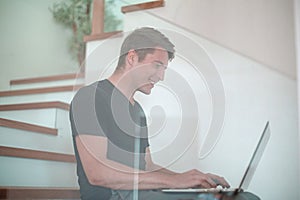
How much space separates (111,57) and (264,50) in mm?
599

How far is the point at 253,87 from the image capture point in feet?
4.90

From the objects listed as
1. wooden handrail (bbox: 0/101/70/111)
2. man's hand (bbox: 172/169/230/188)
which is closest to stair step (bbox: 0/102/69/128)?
wooden handrail (bbox: 0/101/70/111)

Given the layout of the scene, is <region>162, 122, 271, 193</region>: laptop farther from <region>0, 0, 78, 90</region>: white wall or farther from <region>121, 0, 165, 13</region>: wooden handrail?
<region>0, 0, 78, 90</region>: white wall

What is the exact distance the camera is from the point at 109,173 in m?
1.05

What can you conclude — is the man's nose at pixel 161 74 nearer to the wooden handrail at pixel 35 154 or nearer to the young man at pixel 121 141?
the young man at pixel 121 141

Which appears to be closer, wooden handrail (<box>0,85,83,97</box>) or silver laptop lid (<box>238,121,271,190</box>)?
silver laptop lid (<box>238,121,271,190</box>)

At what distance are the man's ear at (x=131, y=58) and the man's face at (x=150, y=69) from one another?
2 centimetres

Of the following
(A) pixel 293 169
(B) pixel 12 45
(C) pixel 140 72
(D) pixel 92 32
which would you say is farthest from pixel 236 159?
(B) pixel 12 45

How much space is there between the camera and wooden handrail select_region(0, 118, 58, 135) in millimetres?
1530

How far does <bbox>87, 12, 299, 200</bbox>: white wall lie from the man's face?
5 centimetres

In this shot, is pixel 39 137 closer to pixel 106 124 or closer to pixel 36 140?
pixel 36 140

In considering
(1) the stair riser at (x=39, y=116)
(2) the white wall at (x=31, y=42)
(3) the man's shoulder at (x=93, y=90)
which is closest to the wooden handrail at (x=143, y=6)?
(2) the white wall at (x=31, y=42)

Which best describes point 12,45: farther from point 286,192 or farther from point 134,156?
point 286,192

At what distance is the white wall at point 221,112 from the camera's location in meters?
1.36
